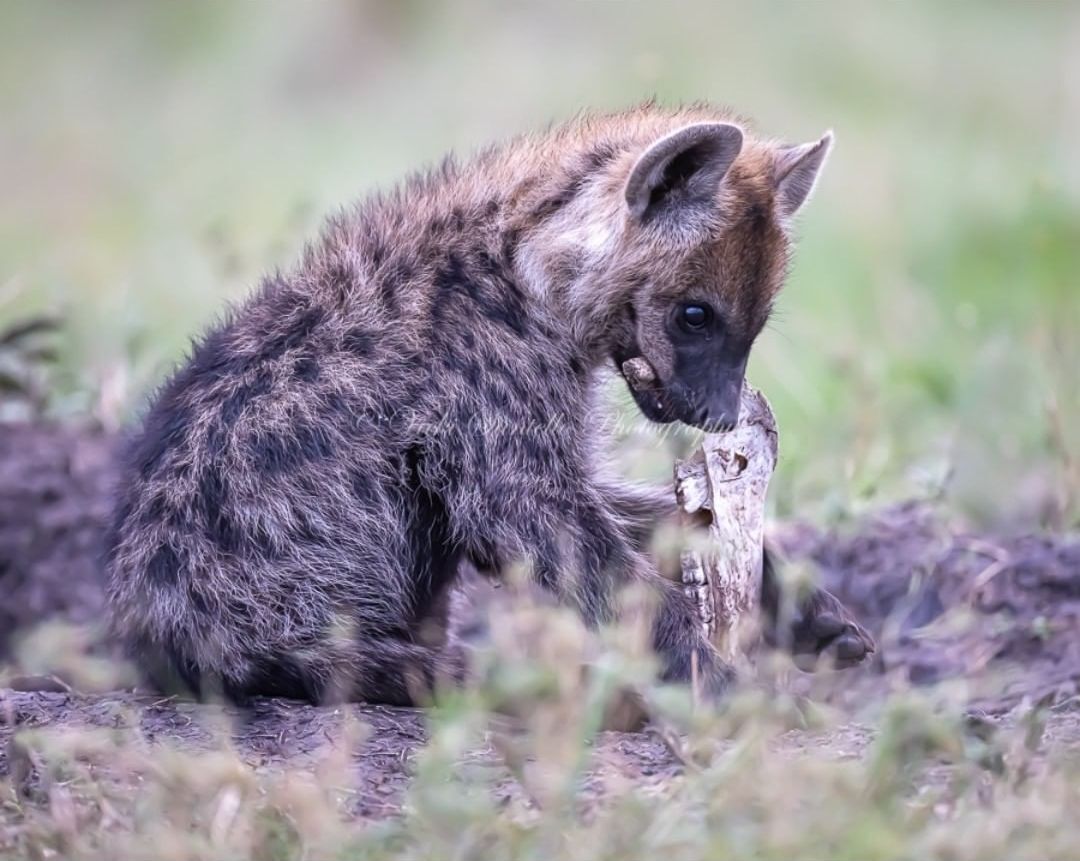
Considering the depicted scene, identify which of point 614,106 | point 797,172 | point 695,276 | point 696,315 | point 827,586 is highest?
point 614,106

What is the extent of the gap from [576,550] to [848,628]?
2.85ft

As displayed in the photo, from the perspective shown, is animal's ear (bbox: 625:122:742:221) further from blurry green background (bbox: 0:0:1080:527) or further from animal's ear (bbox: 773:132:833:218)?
blurry green background (bbox: 0:0:1080:527)

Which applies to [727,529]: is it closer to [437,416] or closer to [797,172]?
[437,416]

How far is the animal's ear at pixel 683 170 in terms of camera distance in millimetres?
4855

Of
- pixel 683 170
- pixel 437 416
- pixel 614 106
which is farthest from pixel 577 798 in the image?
pixel 614 106

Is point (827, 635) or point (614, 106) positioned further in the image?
point (614, 106)

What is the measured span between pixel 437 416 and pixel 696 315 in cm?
82

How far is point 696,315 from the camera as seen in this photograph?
16.5ft

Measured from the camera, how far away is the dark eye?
504 centimetres

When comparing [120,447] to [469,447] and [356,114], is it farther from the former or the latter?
[356,114]

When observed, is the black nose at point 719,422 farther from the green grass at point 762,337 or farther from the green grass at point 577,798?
the green grass at point 577,798

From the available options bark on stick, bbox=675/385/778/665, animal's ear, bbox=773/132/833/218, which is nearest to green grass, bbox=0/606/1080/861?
bark on stick, bbox=675/385/778/665

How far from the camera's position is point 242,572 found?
463 cm

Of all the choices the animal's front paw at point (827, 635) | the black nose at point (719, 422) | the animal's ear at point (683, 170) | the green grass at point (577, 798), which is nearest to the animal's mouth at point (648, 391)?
the black nose at point (719, 422)
